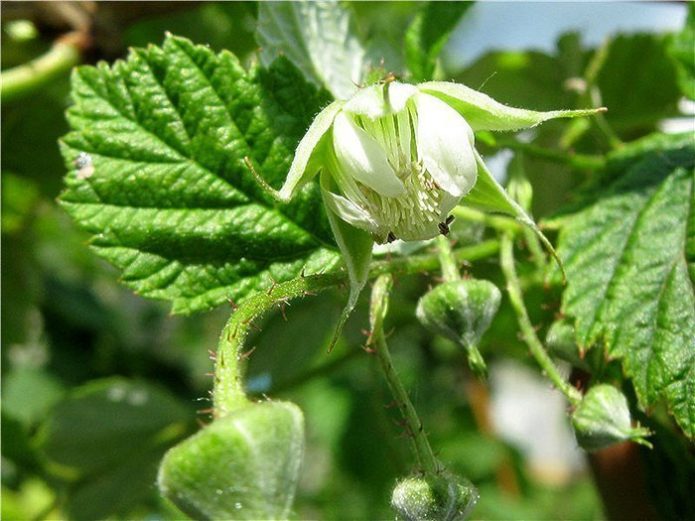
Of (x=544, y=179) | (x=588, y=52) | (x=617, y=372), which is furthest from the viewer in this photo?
(x=588, y=52)

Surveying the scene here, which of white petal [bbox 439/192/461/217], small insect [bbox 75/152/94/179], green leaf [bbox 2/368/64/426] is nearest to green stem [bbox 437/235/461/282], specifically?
white petal [bbox 439/192/461/217]

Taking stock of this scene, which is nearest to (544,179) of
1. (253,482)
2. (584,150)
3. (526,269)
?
(584,150)

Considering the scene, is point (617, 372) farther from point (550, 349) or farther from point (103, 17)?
point (103, 17)

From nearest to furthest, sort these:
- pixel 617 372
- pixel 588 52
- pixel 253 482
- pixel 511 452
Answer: pixel 253 482 < pixel 617 372 < pixel 588 52 < pixel 511 452

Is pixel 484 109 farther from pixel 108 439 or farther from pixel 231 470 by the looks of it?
pixel 108 439

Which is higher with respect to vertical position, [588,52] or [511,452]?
[588,52]

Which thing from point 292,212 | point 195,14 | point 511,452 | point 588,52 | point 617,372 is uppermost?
point 195,14

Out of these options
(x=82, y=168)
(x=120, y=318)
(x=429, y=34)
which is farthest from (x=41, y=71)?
(x=120, y=318)
